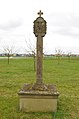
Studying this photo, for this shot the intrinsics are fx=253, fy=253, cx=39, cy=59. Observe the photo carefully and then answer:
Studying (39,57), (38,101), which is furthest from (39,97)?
(39,57)

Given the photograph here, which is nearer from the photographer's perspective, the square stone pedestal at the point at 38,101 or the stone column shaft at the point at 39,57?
the square stone pedestal at the point at 38,101

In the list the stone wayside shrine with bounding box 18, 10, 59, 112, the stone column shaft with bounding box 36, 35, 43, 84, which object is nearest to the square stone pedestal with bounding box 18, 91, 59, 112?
the stone wayside shrine with bounding box 18, 10, 59, 112

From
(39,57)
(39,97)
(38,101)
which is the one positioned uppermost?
(39,57)

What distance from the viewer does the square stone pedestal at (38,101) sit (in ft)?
24.3

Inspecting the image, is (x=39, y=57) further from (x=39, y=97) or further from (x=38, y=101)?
(x=38, y=101)

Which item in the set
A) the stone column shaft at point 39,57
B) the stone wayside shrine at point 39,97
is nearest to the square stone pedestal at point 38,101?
the stone wayside shrine at point 39,97

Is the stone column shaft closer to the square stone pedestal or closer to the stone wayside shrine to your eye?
the stone wayside shrine

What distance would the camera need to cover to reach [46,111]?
7.55m

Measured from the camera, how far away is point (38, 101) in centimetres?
748

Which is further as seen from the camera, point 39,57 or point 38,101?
point 39,57

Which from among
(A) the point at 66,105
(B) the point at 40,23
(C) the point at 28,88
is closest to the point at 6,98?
(C) the point at 28,88

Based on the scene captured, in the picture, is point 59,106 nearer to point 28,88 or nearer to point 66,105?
point 66,105

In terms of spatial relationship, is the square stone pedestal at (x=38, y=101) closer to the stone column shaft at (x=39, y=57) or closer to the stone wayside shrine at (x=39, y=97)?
the stone wayside shrine at (x=39, y=97)

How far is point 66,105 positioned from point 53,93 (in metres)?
1.26
